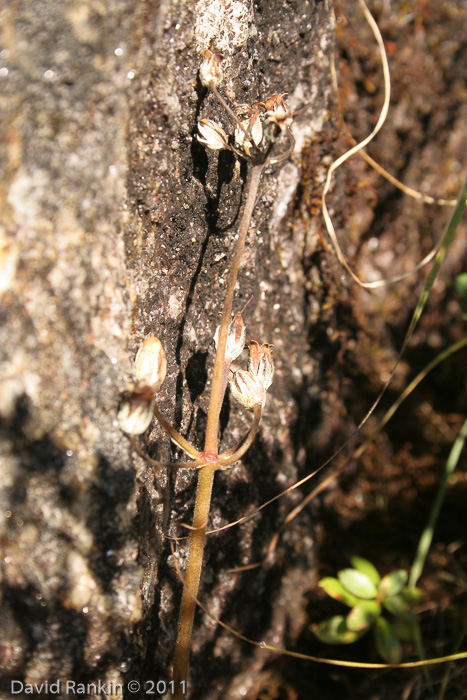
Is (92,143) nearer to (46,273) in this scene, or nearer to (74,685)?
(46,273)

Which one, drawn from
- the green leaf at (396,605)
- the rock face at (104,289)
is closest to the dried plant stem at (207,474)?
the rock face at (104,289)

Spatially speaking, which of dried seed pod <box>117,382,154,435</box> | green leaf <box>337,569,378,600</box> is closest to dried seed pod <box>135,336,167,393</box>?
dried seed pod <box>117,382,154,435</box>

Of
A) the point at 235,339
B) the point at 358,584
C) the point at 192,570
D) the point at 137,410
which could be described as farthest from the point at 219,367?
the point at 358,584

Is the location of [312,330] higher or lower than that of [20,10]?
lower

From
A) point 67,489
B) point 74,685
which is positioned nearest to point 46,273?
point 67,489

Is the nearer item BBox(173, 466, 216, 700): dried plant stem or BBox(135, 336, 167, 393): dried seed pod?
BBox(135, 336, 167, 393): dried seed pod

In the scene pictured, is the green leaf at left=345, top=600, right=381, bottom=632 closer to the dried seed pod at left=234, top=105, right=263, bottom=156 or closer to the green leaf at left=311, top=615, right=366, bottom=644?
the green leaf at left=311, top=615, right=366, bottom=644
